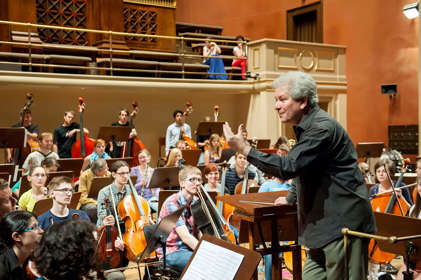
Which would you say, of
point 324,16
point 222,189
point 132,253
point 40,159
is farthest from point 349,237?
point 324,16

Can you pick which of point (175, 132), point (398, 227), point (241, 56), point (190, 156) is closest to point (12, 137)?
point (190, 156)

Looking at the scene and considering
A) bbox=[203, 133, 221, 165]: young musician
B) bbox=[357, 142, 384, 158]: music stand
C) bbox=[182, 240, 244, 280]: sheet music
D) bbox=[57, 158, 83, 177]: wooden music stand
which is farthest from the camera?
bbox=[357, 142, 384, 158]: music stand

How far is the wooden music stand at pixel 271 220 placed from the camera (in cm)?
230

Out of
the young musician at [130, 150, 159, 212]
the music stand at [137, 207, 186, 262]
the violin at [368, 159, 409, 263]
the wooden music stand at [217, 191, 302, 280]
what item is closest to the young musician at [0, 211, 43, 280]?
the music stand at [137, 207, 186, 262]

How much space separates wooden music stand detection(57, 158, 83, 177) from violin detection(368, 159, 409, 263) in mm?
3674

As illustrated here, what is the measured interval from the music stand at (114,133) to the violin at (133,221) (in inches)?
119

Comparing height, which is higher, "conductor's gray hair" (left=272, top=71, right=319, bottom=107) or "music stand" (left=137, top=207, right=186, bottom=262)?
"conductor's gray hair" (left=272, top=71, right=319, bottom=107)

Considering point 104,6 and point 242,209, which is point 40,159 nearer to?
point 242,209

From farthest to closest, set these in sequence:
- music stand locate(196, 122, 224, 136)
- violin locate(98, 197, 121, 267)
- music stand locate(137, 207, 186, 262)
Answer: music stand locate(196, 122, 224, 136) < violin locate(98, 197, 121, 267) < music stand locate(137, 207, 186, 262)

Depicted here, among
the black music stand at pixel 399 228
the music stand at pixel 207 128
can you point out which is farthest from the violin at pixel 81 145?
the black music stand at pixel 399 228

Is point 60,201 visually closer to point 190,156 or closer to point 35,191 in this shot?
point 35,191

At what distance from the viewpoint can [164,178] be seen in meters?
5.65

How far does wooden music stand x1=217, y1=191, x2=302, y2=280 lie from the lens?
2303mm

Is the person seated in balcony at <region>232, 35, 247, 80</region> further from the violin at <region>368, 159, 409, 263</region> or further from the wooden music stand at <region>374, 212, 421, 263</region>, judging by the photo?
the wooden music stand at <region>374, 212, 421, 263</region>
